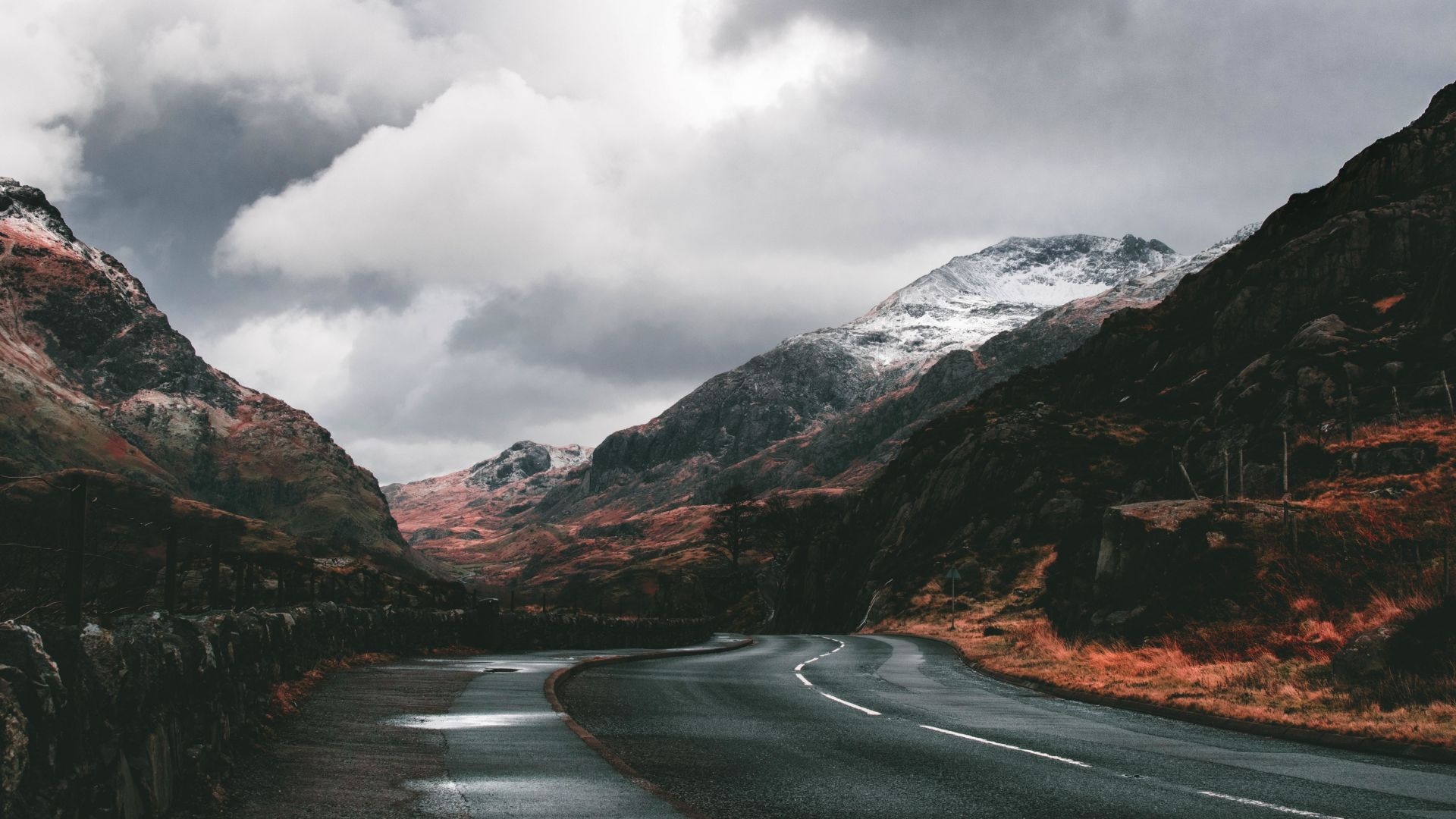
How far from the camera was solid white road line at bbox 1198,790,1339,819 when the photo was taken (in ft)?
26.1

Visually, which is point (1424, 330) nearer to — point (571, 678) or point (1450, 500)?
point (1450, 500)

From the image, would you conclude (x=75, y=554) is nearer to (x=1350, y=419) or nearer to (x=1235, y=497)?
(x=1235, y=497)

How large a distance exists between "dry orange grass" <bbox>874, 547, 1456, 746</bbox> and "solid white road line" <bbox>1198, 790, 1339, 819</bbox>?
474 cm

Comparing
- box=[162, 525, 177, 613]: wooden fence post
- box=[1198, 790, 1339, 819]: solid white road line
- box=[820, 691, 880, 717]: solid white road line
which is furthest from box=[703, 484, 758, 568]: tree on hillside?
box=[1198, 790, 1339, 819]: solid white road line

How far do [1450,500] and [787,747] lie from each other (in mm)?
23866

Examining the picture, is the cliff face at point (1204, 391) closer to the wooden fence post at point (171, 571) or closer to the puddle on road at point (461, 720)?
the puddle on road at point (461, 720)

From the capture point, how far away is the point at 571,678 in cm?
2089

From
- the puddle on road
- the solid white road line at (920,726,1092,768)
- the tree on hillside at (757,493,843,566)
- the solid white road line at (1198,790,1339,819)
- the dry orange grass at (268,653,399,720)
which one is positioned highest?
the tree on hillside at (757,493,843,566)

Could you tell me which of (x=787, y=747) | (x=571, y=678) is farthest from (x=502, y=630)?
(x=787, y=747)

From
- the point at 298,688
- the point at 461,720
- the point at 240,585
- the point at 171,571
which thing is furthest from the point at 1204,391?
the point at 171,571

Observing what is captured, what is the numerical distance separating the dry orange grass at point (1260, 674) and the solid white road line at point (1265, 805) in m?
4.74

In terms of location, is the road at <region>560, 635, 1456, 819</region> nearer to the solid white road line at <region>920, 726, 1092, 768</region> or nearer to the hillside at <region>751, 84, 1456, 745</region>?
the solid white road line at <region>920, 726, 1092, 768</region>

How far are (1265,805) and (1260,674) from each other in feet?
35.4

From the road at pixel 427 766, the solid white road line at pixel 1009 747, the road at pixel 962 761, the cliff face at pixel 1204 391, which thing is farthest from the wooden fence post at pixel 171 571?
the cliff face at pixel 1204 391
